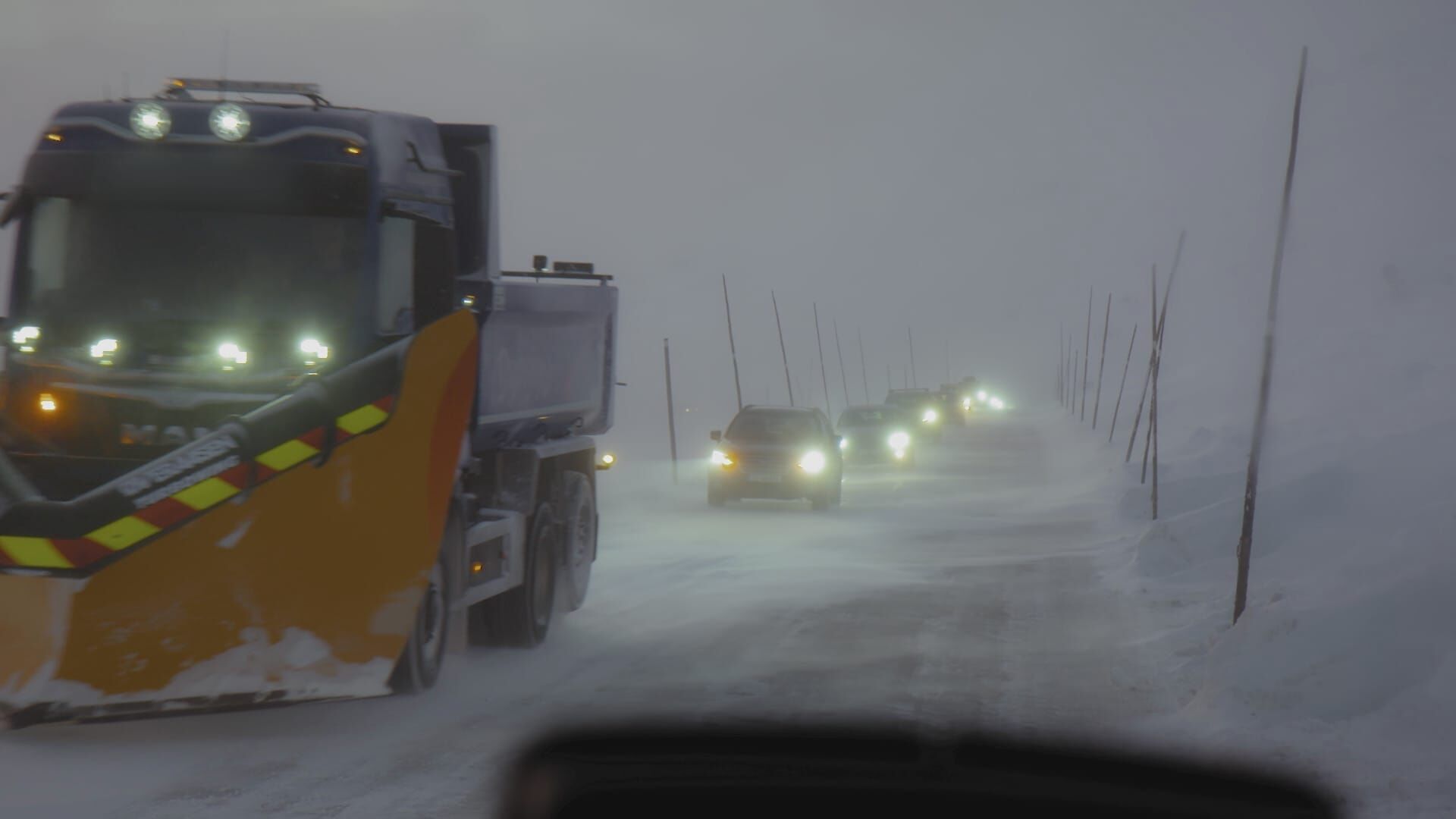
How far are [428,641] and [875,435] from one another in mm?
31775

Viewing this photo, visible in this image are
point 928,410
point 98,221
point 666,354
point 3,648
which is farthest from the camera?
point 928,410

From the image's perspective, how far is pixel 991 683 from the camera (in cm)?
1002

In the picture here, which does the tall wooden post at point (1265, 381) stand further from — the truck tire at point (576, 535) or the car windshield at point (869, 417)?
the car windshield at point (869, 417)

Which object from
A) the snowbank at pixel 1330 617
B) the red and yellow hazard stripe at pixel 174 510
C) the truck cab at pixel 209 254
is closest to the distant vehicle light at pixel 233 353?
the truck cab at pixel 209 254

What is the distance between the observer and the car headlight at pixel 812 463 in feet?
86.9

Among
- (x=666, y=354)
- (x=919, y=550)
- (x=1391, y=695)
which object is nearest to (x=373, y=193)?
(x=1391, y=695)

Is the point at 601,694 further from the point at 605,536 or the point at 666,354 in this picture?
the point at 666,354

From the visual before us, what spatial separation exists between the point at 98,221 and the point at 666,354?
31532mm

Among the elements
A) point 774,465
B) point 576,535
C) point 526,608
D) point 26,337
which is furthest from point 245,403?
point 774,465

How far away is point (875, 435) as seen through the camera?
133 feet

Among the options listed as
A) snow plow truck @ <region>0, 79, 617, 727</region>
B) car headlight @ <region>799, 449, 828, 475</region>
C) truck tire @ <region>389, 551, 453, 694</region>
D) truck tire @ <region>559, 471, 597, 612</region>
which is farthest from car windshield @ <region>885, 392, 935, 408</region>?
truck tire @ <region>389, 551, 453, 694</region>

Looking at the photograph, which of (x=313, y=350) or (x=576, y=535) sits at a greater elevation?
(x=313, y=350)

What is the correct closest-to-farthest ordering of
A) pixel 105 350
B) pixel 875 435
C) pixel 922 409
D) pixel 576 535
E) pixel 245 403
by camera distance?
1. pixel 245 403
2. pixel 105 350
3. pixel 576 535
4. pixel 875 435
5. pixel 922 409

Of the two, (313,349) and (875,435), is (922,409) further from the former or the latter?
(313,349)
